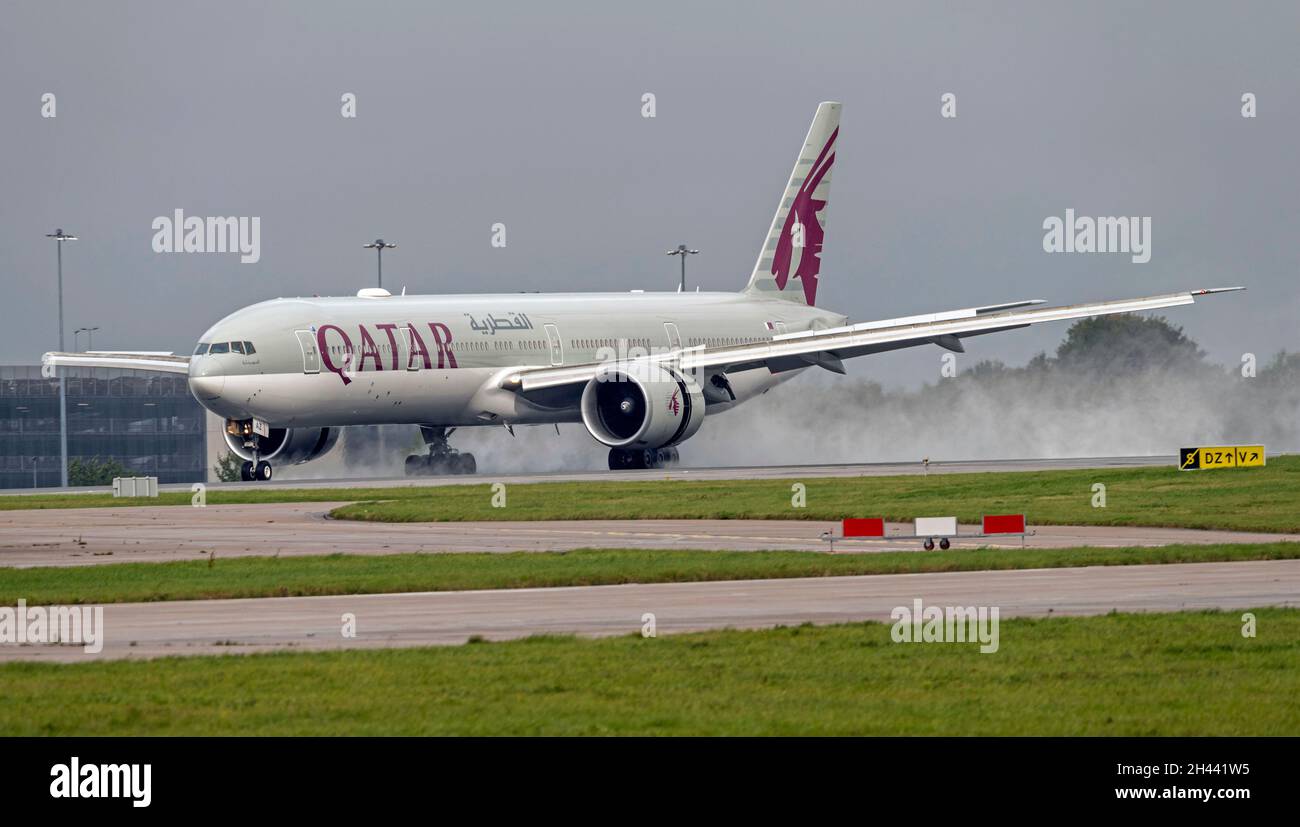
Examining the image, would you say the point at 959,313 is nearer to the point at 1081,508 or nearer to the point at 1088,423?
the point at 1088,423

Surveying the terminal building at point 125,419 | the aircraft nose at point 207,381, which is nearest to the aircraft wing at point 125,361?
the aircraft nose at point 207,381


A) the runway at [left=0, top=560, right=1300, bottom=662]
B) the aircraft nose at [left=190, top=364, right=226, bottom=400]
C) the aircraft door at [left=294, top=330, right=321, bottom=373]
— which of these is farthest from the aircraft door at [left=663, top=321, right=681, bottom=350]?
the runway at [left=0, top=560, right=1300, bottom=662]

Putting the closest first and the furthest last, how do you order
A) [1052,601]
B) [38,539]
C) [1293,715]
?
[1293,715] < [1052,601] < [38,539]

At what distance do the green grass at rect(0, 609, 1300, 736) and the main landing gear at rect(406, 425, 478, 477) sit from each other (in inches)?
1757

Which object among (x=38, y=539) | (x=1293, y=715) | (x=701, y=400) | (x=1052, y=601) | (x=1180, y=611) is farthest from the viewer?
(x=701, y=400)

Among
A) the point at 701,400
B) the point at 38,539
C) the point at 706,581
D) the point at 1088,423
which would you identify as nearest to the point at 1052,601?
the point at 706,581

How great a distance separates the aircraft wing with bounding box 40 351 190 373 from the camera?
65.6 meters

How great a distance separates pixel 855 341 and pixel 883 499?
17.2 m

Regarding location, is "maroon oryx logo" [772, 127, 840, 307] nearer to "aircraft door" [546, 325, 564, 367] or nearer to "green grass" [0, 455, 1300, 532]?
"aircraft door" [546, 325, 564, 367]

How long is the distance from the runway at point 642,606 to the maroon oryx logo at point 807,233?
4463 centimetres

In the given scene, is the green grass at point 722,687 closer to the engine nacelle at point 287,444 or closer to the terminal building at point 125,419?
the engine nacelle at point 287,444

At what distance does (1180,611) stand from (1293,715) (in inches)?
283

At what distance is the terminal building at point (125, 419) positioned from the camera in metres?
119

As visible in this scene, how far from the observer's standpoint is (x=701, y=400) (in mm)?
62031
